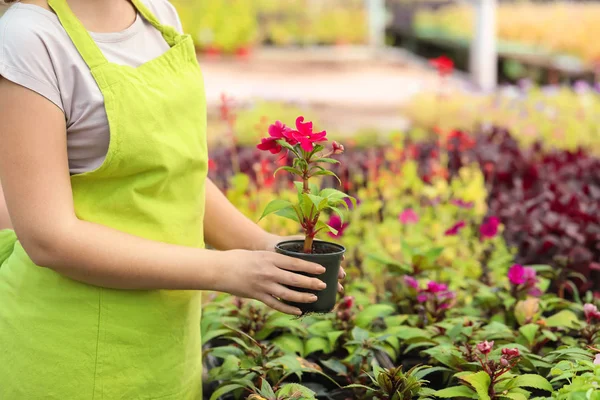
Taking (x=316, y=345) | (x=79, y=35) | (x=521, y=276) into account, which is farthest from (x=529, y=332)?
(x=79, y=35)

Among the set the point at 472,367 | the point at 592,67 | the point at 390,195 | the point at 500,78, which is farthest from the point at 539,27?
the point at 472,367

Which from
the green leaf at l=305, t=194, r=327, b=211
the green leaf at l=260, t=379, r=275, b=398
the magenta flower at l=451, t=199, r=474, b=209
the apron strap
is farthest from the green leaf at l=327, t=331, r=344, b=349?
the magenta flower at l=451, t=199, r=474, b=209

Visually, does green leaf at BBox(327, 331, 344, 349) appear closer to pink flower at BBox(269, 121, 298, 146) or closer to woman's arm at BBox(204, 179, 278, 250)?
woman's arm at BBox(204, 179, 278, 250)

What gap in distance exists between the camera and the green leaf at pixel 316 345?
216 cm

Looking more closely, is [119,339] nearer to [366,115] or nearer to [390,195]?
[390,195]

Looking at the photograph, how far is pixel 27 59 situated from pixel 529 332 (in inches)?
53.4

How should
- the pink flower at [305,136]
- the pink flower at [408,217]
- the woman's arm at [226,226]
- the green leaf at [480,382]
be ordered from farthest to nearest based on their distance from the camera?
the pink flower at [408,217], the woman's arm at [226,226], the green leaf at [480,382], the pink flower at [305,136]

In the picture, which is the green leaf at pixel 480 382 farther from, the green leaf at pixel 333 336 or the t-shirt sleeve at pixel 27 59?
the t-shirt sleeve at pixel 27 59

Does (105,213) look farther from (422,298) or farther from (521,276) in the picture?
(521,276)

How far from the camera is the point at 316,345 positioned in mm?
2170

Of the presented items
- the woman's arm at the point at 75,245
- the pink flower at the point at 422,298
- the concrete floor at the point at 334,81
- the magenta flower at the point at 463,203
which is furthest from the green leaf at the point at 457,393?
the concrete floor at the point at 334,81

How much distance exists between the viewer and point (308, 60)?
15.5 metres

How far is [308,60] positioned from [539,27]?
461 cm

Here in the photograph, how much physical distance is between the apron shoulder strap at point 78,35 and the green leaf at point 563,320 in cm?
134
